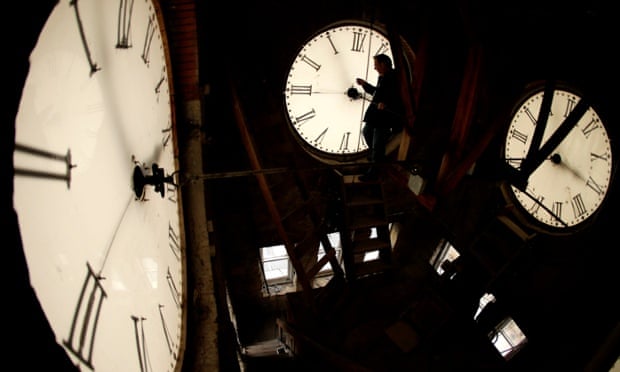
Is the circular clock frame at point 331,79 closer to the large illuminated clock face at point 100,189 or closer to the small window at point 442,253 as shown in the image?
the large illuminated clock face at point 100,189

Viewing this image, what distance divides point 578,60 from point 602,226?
151 centimetres

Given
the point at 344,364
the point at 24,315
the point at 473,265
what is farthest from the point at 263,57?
the point at 24,315

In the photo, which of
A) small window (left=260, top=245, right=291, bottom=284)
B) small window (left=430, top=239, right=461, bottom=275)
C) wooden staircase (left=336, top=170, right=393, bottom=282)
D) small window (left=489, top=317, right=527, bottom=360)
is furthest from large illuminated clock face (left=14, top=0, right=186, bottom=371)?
small window (left=489, top=317, right=527, bottom=360)

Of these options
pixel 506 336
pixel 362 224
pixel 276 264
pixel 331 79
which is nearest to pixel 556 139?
pixel 362 224

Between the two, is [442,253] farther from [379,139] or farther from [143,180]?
[143,180]

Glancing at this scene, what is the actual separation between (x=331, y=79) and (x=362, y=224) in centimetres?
164

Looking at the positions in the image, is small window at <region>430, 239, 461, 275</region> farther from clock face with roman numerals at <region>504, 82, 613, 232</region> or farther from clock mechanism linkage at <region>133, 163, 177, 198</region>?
clock mechanism linkage at <region>133, 163, 177, 198</region>

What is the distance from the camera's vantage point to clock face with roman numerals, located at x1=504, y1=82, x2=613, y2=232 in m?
3.05

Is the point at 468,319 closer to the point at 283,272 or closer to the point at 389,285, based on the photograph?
the point at 389,285

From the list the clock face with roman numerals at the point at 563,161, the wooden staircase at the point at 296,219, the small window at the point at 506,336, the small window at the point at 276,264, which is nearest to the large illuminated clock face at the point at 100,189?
the wooden staircase at the point at 296,219

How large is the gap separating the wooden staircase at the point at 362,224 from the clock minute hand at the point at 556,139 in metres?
1.60

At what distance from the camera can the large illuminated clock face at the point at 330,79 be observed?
156 inches

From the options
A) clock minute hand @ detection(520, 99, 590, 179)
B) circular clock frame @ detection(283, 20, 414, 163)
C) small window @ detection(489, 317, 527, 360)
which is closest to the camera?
clock minute hand @ detection(520, 99, 590, 179)

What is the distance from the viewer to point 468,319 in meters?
4.29
